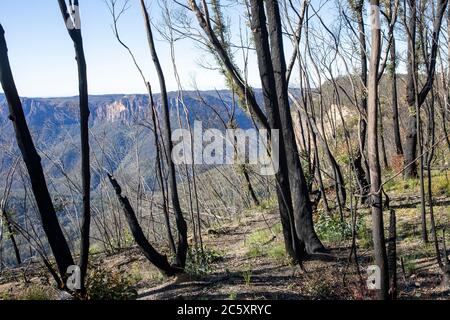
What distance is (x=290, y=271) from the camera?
16.9 feet

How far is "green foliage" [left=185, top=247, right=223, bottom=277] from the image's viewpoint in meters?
5.36

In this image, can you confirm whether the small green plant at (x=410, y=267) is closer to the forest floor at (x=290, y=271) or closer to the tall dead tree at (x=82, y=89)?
the forest floor at (x=290, y=271)

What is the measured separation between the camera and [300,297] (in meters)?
4.25

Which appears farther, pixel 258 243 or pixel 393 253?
pixel 258 243

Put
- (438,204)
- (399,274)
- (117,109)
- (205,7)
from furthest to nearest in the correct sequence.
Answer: (117,109), (438,204), (205,7), (399,274)

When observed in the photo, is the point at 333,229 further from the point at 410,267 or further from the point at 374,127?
the point at 374,127

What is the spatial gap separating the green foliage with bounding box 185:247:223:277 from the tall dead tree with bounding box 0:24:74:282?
6.10 ft

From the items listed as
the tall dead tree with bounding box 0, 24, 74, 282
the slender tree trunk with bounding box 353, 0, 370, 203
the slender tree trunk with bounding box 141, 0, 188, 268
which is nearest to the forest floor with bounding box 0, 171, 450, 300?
the slender tree trunk with bounding box 141, 0, 188, 268

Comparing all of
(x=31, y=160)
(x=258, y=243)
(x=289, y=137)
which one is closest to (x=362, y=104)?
(x=258, y=243)

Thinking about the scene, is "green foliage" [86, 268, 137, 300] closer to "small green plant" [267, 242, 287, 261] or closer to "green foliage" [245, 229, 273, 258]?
"small green plant" [267, 242, 287, 261]

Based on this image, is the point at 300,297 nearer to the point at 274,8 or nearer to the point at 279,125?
the point at 279,125

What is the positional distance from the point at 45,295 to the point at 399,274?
4257 mm

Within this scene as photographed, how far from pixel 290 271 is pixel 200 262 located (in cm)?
134

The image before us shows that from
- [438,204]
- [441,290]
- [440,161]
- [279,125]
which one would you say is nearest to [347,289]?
[441,290]
